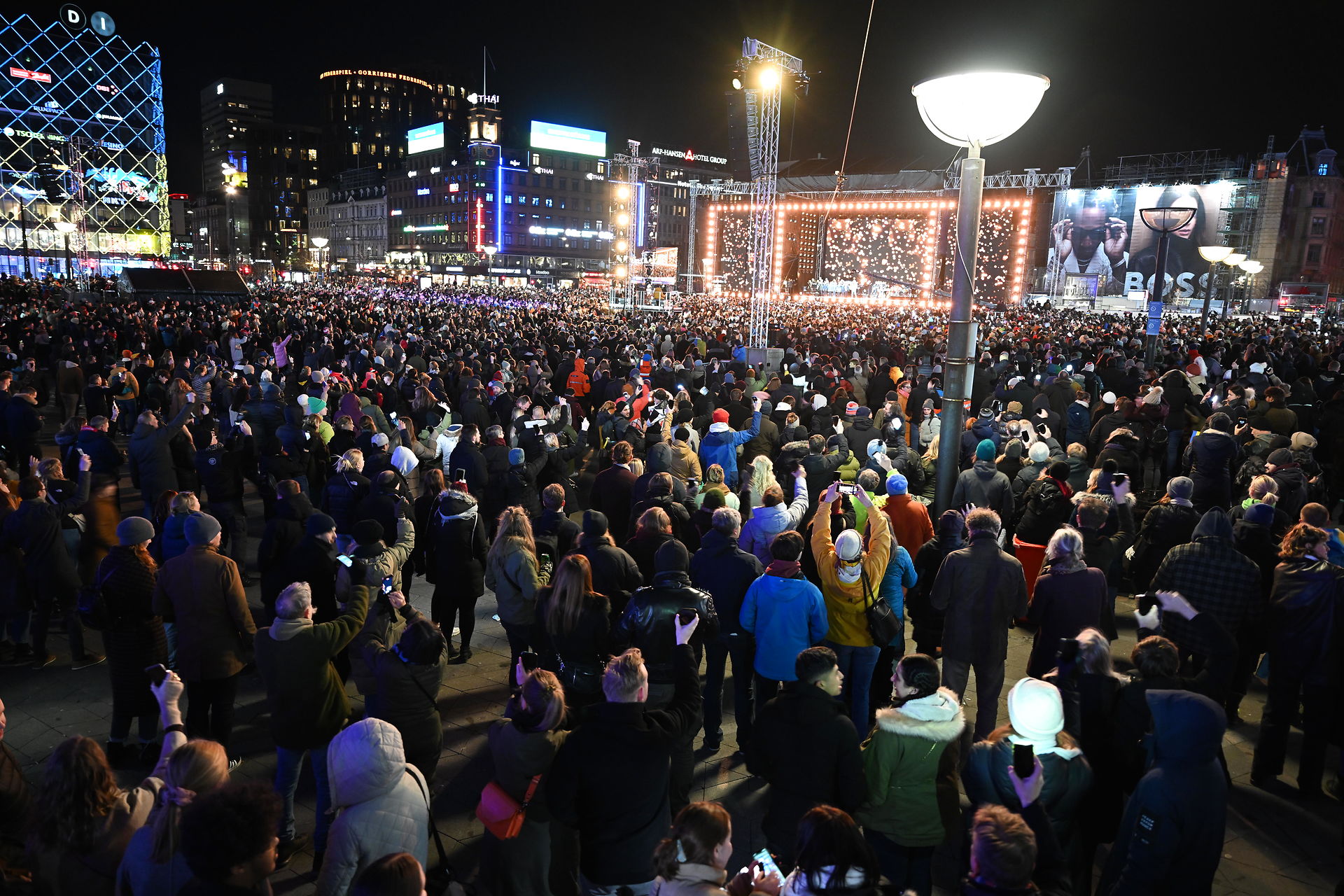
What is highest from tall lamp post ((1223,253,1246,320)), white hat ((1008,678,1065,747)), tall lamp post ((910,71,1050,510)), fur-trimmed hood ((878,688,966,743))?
tall lamp post ((1223,253,1246,320))

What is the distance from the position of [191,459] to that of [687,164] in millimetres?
114248

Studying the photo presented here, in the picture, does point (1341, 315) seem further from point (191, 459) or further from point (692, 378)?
point (191, 459)

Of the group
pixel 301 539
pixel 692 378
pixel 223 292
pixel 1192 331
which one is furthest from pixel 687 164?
pixel 301 539

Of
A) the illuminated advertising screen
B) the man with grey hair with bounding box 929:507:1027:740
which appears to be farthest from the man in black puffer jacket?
the illuminated advertising screen

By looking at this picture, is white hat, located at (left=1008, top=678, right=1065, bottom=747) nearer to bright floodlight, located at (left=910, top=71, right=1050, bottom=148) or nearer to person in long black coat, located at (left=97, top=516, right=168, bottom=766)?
bright floodlight, located at (left=910, top=71, right=1050, bottom=148)

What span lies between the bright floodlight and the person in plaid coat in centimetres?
267

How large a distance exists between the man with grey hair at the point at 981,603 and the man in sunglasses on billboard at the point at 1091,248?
53.8 meters

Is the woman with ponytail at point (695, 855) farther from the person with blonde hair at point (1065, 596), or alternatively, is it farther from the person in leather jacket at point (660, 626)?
the person with blonde hair at point (1065, 596)

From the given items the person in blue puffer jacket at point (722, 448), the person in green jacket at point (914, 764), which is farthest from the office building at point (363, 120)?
the person in green jacket at point (914, 764)

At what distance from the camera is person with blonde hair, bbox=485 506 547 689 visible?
5.00m

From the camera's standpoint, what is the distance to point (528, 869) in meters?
3.21

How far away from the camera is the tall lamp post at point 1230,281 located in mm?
20692

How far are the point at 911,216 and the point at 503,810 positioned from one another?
4953 centimetres

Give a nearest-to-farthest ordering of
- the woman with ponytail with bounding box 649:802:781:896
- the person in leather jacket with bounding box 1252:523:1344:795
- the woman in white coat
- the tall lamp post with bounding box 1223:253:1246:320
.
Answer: the woman with ponytail with bounding box 649:802:781:896 < the woman in white coat < the person in leather jacket with bounding box 1252:523:1344:795 < the tall lamp post with bounding box 1223:253:1246:320
